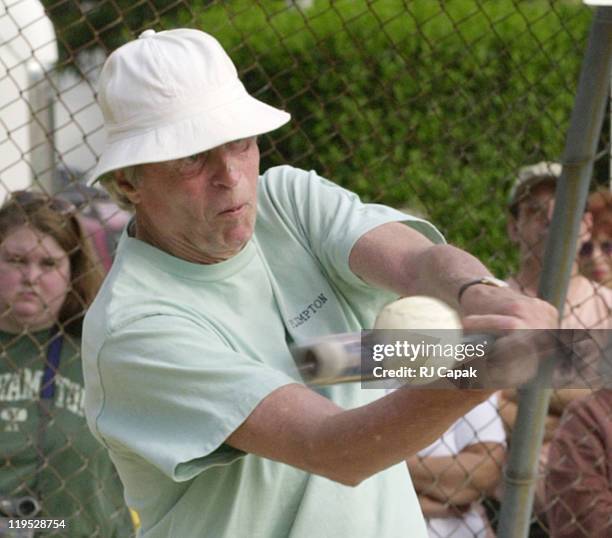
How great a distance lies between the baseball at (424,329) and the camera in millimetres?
1390

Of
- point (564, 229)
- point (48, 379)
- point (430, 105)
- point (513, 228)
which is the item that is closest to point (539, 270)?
point (513, 228)

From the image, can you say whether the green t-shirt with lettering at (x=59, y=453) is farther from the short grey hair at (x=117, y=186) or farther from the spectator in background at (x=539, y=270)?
the short grey hair at (x=117, y=186)

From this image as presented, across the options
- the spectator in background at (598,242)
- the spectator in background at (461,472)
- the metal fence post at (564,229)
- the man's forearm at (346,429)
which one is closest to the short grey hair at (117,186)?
the man's forearm at (346,429)

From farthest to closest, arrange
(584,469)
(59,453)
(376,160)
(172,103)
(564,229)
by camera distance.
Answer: (376,160), (584,469), (59,453), (564,229), (172,103)

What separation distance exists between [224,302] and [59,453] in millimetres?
1438

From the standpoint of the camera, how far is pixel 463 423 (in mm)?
3355

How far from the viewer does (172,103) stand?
1.80m

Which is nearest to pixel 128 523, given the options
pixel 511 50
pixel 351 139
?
pixel 351 139

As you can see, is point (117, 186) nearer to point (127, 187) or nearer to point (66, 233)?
point (127, 187)

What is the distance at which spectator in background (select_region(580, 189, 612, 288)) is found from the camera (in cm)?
361

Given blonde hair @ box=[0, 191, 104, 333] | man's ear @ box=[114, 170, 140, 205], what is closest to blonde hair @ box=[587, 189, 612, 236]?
blonde hair @ box=[0, 191, 104, 333]

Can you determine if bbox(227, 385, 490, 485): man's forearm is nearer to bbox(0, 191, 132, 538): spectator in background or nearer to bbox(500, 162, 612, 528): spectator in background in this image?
bbox(0, 191, 132, 538): spectator in background

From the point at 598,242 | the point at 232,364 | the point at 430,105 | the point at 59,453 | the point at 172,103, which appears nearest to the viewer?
the point at 232,364

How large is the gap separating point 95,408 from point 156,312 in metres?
0.18
